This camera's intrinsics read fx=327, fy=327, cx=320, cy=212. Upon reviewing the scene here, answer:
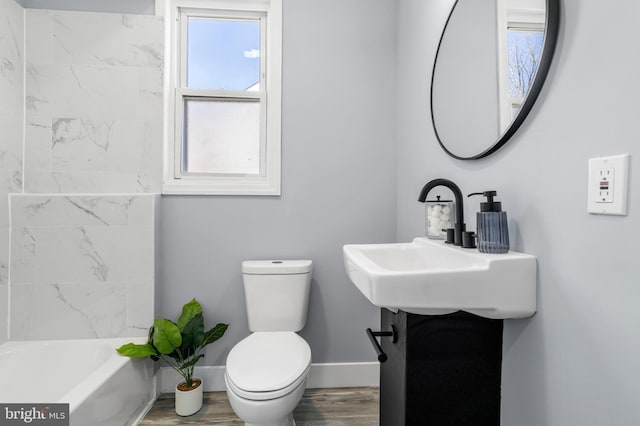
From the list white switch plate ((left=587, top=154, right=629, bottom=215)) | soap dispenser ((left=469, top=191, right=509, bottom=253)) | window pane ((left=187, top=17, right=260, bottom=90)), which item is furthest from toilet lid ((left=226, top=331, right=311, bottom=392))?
window pane ((left=187, top=17, right=260, bottom=90))

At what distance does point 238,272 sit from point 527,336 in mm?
1499

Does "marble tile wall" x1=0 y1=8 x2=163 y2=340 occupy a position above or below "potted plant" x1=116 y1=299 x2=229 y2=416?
above

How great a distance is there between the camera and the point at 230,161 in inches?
82.6

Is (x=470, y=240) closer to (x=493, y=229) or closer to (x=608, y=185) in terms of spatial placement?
(x=493, y=229)

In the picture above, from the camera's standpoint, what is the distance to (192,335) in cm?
179

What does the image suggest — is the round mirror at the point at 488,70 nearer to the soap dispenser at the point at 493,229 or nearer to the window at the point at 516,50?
the window at the point at 516,50

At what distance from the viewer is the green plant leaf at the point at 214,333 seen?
1.83m

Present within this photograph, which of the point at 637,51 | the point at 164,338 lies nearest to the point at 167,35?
the point at 164,338

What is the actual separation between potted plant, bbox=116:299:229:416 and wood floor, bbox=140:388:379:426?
75mm

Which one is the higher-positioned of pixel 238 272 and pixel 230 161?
pixel 230 161

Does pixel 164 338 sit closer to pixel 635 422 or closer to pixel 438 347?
pixel 438 347

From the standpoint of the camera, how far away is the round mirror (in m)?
0.86

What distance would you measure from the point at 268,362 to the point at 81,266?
3.96 feet

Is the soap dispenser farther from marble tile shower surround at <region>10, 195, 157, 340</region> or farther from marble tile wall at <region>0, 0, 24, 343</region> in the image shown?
marble tile wall at <region>0, 0, 24, 343</region>
